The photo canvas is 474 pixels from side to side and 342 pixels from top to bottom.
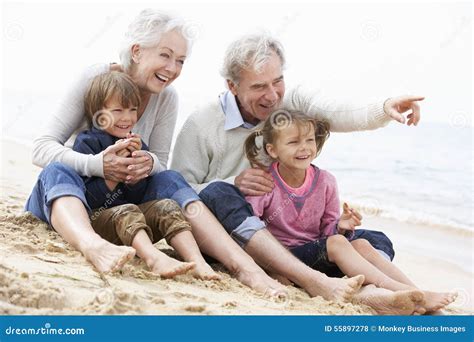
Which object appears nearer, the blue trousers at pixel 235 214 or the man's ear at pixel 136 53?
the blue trousers at pixel 235 214

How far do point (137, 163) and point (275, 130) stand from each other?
553 mm

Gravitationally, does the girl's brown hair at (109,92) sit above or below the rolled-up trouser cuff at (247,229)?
above

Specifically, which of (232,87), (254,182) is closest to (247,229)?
(254,182)

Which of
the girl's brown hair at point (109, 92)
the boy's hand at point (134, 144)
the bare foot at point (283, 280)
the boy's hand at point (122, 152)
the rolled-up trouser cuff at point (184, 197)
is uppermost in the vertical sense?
the girl's brown hair at point (109, 92)

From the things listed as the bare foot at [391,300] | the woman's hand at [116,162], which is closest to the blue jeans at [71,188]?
the woman's hand at [116,162]

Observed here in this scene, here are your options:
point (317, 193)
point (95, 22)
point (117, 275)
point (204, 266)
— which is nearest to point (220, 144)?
point (317, 193)

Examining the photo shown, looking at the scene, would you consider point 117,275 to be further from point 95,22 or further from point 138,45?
point 95,22

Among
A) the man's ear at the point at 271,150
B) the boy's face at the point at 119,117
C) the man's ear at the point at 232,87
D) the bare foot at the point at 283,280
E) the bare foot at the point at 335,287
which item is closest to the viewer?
the bare foot at the point at 335,287

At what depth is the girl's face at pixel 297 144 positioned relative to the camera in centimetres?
269

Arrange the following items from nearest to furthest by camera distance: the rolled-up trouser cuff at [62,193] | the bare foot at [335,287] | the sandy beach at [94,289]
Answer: the sandy beach at [94,289] < the bare foot at [335,287] < the rolled-up trouser cuff at [62,193]

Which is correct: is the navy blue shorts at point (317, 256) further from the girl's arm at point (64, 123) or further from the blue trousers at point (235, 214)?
the girl's arm at point (64, 123)

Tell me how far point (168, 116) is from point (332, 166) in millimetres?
5858

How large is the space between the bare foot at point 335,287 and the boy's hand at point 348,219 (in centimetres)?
27

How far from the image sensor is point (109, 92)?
8.70ft
